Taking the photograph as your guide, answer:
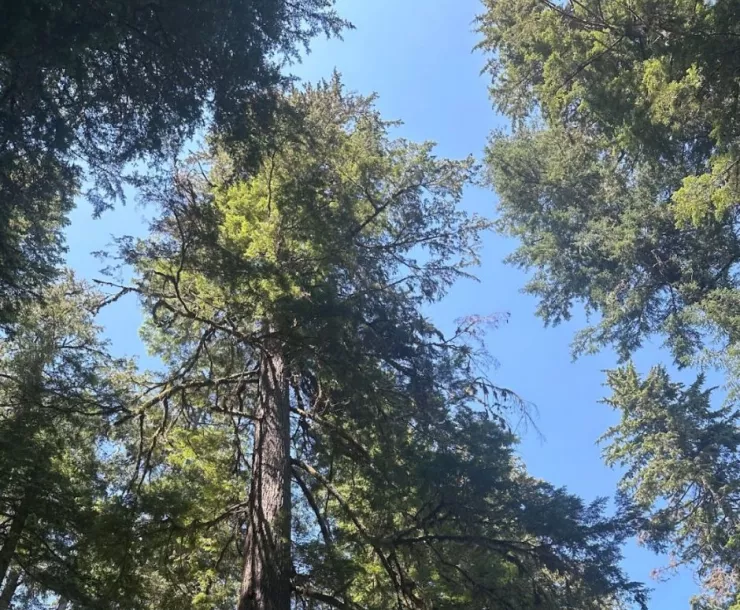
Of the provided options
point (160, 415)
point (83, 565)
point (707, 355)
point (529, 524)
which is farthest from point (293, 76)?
point (707, 355)

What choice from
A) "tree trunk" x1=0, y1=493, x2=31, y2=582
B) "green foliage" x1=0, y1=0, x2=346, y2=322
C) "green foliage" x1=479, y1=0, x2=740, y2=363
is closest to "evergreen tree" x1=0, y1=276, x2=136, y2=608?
"tree trunk" x1=0, y1=493, x2=31, y2=582

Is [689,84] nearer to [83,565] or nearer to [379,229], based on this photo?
[379,229]

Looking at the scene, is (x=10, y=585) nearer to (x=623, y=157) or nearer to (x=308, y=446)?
(x=308, y=446)

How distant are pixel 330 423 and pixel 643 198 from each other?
9.07 m

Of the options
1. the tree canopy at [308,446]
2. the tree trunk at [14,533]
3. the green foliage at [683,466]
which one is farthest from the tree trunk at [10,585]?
the green foliage at [683,466]

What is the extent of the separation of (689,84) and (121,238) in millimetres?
7931

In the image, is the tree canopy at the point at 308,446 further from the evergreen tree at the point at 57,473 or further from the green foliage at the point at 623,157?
the green foliage at the point at 623,157

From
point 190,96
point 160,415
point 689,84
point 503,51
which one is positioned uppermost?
point 503,51

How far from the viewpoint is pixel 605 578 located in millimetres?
7207

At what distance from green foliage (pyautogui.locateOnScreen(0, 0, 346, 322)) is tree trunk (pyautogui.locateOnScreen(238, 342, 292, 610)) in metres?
2.89

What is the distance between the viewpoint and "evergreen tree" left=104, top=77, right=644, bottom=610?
6.57 meters

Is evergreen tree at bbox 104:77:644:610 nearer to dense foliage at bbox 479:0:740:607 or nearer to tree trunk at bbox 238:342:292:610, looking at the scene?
Result: tree trunk at bbox 238:342:292:610

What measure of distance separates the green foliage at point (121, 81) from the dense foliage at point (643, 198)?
16.1 feet

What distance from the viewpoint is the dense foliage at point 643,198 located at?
813 cm
